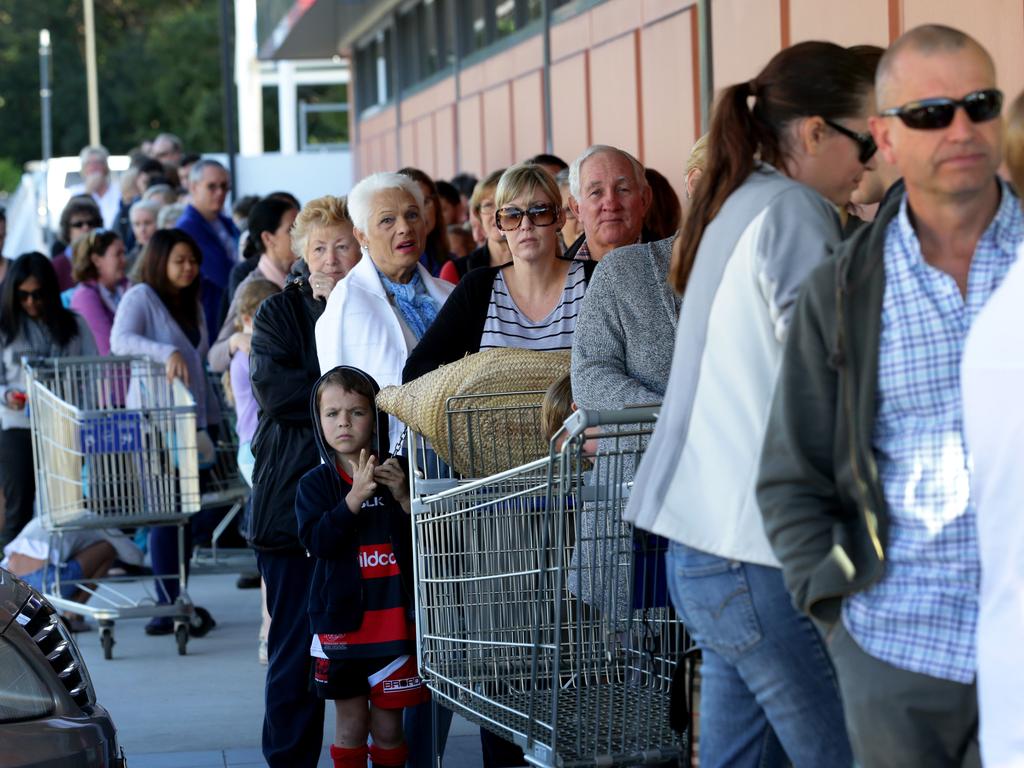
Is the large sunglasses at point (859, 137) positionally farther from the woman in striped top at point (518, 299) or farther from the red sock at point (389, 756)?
the red sock at point (389, 756)

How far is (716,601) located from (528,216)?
250 cm

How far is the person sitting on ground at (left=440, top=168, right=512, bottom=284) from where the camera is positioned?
24.0 feet

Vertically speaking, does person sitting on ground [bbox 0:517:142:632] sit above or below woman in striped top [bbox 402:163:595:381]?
below

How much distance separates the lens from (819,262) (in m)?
2.87

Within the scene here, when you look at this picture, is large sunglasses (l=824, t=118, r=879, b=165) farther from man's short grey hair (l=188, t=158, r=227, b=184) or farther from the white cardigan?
man's short grey hair (l=188, t=158, r=227, b=184)

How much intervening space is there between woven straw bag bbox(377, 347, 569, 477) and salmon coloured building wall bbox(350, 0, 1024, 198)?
2456mm

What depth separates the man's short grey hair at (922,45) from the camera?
2664mm

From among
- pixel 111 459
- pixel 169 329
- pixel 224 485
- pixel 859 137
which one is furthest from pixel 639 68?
pixel 859 137

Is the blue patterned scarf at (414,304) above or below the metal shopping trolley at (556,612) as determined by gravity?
above

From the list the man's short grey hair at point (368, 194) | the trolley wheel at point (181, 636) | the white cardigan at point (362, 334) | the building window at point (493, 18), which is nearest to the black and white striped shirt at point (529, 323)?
the white cardigan at point (362, 334)

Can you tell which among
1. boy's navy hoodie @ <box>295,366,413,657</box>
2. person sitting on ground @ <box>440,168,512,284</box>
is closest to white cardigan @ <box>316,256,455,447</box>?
boy's navy hoodie @ <box>295,366,413,657</box>

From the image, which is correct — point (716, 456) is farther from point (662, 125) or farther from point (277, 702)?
point (662, 125)

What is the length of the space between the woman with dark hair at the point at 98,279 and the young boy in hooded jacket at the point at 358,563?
17.4ft

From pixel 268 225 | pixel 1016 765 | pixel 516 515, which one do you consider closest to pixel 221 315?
pixel 268 225
